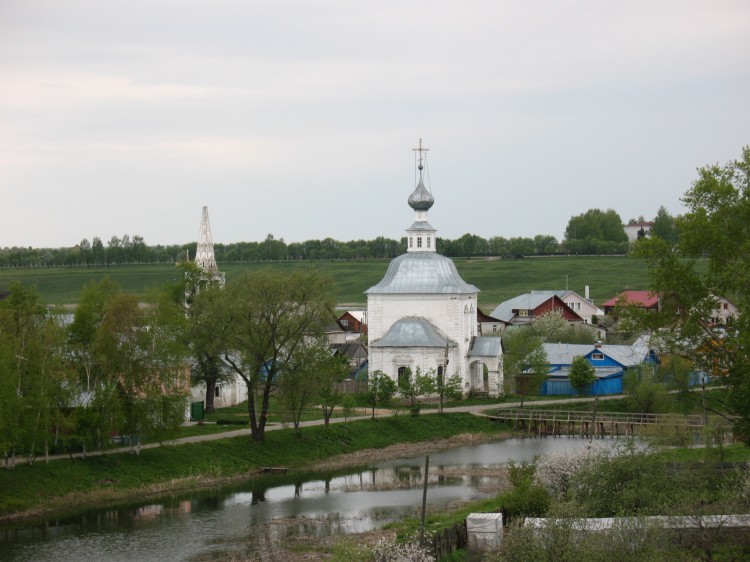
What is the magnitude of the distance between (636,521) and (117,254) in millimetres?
128934

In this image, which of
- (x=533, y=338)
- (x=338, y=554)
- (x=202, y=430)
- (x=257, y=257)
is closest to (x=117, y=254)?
(x=257, y=257)

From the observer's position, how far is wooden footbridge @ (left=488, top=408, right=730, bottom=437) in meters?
49.5

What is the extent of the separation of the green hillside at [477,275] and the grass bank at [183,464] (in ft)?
183

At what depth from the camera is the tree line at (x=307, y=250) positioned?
142250 millimetres

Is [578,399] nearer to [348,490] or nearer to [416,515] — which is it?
[348,490]

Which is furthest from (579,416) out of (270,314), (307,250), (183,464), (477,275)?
(307,250)

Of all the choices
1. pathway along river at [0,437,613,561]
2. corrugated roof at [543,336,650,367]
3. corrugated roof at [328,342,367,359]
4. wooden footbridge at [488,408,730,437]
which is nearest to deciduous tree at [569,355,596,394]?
corrugated roof at [543,336,650,367]

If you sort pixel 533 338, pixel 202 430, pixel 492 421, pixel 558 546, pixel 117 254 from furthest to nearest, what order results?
pixel 117 254 → pixel 533 338 → pixel 492 421 → pixel 202 430 → pixel 558 546

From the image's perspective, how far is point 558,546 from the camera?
61.3ft

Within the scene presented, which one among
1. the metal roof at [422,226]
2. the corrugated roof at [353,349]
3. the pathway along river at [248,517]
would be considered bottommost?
the pathway along river at [248,517]

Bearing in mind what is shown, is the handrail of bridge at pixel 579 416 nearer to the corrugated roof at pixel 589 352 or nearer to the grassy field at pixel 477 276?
the corrugated roof at pixel 589 352

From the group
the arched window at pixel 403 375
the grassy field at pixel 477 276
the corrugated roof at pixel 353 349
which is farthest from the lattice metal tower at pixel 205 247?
the grassy field at pixel 477 276

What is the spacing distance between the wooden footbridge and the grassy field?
164 feet

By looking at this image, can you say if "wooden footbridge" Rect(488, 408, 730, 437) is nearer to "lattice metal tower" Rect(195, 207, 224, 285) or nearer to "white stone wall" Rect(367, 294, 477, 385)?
"white stone wall" Rect(367, 294, 477, 385)
